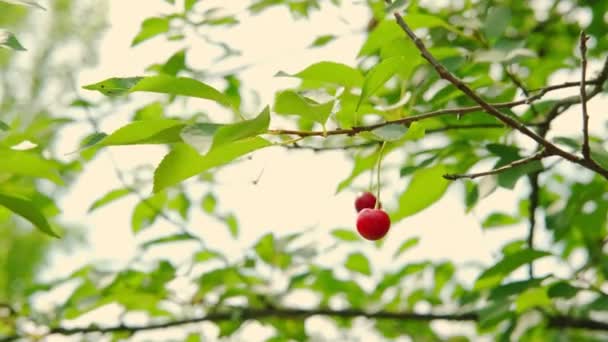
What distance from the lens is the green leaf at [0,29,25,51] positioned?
1132 millimetres

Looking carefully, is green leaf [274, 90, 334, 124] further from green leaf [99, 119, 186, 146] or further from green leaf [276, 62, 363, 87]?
green leaf [276, 62, 363, 87]

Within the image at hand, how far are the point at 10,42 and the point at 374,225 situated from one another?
69 cm

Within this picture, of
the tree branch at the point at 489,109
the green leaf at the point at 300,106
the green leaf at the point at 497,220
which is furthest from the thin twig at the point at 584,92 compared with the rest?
the green leaf at the point at 497,220

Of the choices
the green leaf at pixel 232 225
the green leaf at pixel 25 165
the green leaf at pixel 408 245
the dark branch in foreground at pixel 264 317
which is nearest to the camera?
the green leaf at pixel 25 165

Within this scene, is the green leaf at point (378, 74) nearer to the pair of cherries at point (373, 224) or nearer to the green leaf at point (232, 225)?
the pair of cherries at point (373, 224)

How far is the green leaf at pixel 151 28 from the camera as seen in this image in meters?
2.32

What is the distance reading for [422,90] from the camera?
1818 millimetres

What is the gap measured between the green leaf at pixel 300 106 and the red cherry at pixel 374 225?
0.36m

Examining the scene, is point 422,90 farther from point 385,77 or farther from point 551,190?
point 551,190

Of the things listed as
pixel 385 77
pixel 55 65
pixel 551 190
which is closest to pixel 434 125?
pixel 385 77

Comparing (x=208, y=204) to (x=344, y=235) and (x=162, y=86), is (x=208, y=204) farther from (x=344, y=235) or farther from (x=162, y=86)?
(x=162, y=86)

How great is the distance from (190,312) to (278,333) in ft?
1.08

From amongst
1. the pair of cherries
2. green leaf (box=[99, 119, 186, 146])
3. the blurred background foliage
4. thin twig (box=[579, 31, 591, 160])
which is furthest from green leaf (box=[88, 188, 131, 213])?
thin twig (box=[579, 31, 591, 160])

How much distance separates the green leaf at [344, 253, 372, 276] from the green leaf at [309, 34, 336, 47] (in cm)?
86
